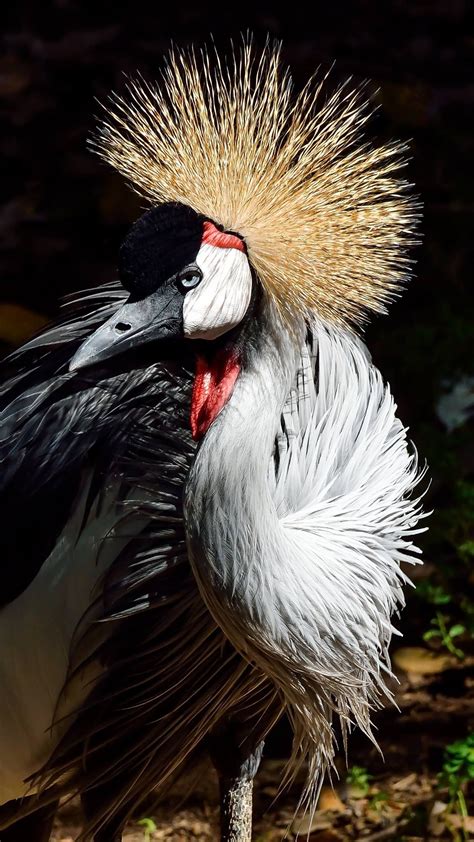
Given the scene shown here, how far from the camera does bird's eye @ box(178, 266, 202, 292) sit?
1.43 m

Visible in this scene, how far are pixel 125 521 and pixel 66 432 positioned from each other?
0.16m

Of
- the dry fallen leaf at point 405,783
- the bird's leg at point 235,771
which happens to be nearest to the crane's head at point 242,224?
the bird's leg at point 235,771

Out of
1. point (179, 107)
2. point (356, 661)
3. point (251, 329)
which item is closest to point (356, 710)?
point (356, 661)

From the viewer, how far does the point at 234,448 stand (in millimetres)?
1431

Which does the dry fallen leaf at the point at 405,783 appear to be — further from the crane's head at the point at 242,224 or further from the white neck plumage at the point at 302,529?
the crane's head at the point at 242,224

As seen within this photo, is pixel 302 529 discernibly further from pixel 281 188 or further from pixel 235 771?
pixel 235 771

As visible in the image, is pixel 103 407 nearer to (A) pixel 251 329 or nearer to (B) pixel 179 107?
(A) pixel 251 329

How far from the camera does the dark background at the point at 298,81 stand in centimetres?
279

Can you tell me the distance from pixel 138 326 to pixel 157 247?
91 millimetres

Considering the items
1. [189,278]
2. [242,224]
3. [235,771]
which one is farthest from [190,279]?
[235,771]

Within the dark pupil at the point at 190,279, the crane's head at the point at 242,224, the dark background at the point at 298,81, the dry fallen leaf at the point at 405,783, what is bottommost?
the dry fallen leaf at the point at 405,783

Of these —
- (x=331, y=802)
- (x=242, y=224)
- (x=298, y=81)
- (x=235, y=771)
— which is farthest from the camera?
(x=298, y=81)

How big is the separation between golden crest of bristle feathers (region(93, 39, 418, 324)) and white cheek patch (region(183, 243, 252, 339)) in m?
0.04

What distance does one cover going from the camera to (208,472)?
1.44 metres
